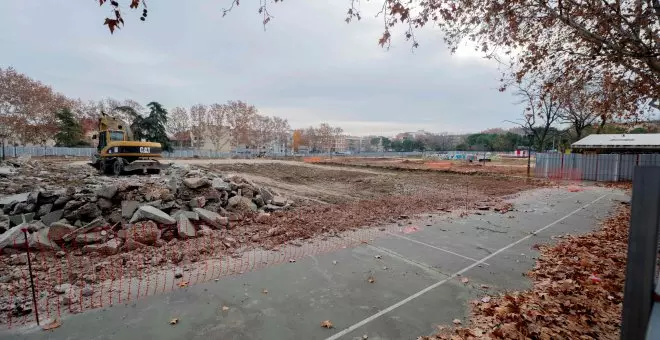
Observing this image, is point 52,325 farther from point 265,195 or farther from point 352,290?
point 265,195

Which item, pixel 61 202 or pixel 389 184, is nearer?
pixel 61 202

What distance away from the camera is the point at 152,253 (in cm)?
586

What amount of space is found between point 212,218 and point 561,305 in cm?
725

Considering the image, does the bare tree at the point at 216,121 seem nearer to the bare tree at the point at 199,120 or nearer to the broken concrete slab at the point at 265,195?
the bare tree at the point at 199,120

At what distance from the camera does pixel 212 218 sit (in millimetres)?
7746

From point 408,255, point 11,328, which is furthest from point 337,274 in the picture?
point 11,328

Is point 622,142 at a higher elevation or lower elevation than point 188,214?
higher

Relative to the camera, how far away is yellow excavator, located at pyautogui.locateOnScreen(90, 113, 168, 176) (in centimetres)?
1781

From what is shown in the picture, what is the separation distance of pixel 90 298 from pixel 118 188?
435 centimetres

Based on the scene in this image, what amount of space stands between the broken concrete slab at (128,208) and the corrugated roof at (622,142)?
106 ft

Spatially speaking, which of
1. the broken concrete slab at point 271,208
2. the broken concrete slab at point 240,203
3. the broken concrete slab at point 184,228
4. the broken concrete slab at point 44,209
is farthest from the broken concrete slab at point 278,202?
the broken concrete slab at point 44,209

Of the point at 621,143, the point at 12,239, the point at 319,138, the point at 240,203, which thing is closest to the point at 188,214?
the point at 240,203

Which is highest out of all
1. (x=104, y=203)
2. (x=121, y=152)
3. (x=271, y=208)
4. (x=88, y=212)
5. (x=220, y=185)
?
(x=121, y=152)

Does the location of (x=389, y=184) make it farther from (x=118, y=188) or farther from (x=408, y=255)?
(x=118, y=188)
